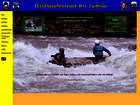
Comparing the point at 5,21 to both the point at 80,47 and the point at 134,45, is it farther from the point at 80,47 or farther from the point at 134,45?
the point at 134,45

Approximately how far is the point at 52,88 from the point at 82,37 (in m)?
0.88

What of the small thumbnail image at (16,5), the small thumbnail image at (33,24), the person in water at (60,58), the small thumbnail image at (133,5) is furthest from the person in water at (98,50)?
the small thumbnail image at (16,5)

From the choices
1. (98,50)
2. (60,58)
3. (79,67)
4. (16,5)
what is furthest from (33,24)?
(98,50)

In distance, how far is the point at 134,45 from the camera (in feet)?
14.5

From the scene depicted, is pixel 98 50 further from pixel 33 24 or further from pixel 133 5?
pixel 33 24

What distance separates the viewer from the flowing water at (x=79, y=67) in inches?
175

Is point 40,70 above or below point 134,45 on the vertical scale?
below

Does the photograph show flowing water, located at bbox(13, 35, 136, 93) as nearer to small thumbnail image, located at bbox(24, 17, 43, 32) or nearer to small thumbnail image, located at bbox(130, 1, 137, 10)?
small thumbnail image, located at bbox(24, 17, 43, 32)

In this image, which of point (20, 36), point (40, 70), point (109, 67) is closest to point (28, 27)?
point (20, 36)

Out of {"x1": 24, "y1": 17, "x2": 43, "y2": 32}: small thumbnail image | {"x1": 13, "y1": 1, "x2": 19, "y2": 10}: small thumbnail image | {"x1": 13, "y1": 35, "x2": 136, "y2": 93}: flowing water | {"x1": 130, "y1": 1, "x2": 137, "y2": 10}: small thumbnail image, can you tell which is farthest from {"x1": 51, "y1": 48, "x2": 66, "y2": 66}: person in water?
{"x1": 130, "y1": 1, "x2": 137, "y2": 10}: small thumbnail image

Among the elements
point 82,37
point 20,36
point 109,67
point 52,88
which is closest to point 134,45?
point 109,67

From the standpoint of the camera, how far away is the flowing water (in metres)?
4.45

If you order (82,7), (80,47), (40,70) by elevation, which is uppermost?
(82,7)

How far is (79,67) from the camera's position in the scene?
448 centimetres
